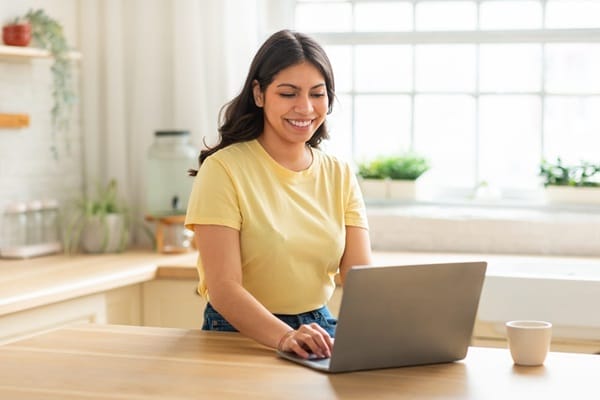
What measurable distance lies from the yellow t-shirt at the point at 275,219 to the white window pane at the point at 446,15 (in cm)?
201

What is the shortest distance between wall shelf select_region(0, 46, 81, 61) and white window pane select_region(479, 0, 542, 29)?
1796 mm

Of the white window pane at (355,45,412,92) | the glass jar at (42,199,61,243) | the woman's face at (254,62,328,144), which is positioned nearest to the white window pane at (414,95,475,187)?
the white window pane at (355,45,412,92)

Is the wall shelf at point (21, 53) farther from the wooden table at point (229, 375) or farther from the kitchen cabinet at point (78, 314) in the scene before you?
the wooden table at point (229, 375)

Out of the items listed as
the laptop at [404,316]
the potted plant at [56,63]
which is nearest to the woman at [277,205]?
the laptop at [404,316]

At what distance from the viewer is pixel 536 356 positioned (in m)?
2.06

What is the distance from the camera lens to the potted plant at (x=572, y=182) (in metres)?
4.20

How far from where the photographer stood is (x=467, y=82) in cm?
447

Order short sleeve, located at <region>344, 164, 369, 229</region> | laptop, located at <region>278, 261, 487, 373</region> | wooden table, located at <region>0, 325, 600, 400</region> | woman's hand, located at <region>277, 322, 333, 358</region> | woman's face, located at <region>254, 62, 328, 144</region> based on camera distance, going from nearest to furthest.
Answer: wooden table, located at <region>0, 325, 600, 400</region> < laptop, located at <region>278, 261, 487, 373</region> < woman's hand, located at <region>277, 322, 333, 358</region> < woman's face, located at <region>254, 62, 328, 144</region> < short sleeve, located at <region>344, 164, 369, 229</region>

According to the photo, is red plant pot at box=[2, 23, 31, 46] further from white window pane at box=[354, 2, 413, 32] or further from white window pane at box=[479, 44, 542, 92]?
white window pane at box=[479, 44, 542, 92]

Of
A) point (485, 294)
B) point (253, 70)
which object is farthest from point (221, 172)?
point (485, 294)

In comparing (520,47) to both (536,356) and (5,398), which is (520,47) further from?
(5,398)

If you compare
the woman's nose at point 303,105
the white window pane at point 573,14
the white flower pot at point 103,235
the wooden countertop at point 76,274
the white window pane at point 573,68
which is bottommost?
the wooden countertop at point 76,274

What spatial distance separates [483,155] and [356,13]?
0.83 meters

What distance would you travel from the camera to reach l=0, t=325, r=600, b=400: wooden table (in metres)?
1.85
